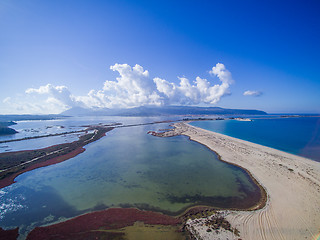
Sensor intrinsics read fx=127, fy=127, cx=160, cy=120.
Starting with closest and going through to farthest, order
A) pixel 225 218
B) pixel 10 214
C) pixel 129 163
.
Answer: pixel 225 218 → pixel 10 214 → pixel 129 163

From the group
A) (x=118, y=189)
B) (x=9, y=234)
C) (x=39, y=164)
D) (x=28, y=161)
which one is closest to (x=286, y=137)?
(x=118, y=189)

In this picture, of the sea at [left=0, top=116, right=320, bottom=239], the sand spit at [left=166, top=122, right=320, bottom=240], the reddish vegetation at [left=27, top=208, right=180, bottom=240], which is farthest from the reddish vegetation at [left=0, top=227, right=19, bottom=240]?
the sand spit at [left=166, top=122, right=320, bottom=240]

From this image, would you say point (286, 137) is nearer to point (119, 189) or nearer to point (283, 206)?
point (283, 206)

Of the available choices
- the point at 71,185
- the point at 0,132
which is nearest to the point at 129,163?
the point at 71,185

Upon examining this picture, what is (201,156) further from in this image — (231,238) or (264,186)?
(231,238)

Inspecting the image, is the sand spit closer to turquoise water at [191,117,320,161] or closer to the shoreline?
turquoise water at [191,117,320,161]

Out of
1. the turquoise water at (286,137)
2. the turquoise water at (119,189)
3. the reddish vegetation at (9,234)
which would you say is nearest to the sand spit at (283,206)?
the turquoise water at (119,189)
